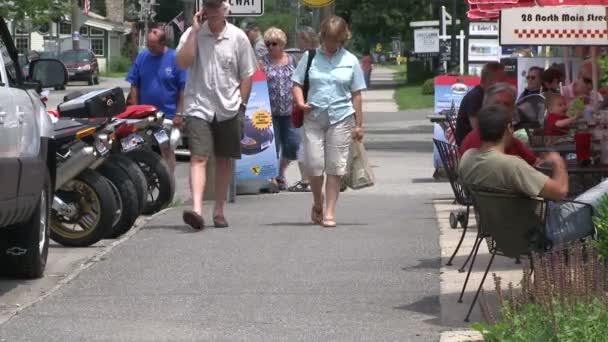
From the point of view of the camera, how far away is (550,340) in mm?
6172

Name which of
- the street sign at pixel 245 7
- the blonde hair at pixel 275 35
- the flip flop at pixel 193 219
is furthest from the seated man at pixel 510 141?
the street sign at pixel 245 7

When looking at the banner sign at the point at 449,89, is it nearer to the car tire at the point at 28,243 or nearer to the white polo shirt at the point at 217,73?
the white polo shirt at the point at 217,73

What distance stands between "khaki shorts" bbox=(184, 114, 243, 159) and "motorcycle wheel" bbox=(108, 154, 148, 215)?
0.48m

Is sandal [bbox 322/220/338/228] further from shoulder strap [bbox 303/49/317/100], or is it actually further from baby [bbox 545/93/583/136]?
baby [bbox 545/93/583/136]

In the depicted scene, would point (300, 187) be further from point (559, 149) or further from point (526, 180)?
point (526, 180)

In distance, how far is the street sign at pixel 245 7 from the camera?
55.1 feet

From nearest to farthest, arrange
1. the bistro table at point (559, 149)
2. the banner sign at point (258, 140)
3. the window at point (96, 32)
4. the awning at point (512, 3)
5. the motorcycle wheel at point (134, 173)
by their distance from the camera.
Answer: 1. the awning at point (512, 3)
2. the bistro table at point (559, 149)
3. the motorcycle wheel at point (134, 173)
4. the banner sign at point (258, 140)
5. the window at point (96, 32)

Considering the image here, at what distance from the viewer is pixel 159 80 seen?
13.6 meters

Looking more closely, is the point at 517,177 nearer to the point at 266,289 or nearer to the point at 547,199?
the point at 547,199

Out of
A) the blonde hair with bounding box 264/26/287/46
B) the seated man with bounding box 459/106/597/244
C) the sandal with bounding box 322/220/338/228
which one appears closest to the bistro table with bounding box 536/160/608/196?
the seated man with bounding box 459/106/597/244

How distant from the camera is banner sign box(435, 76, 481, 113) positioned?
1886 cm

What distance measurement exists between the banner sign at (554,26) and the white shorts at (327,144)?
199 centimetres

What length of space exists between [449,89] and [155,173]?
7.56m

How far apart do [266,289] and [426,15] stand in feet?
197
